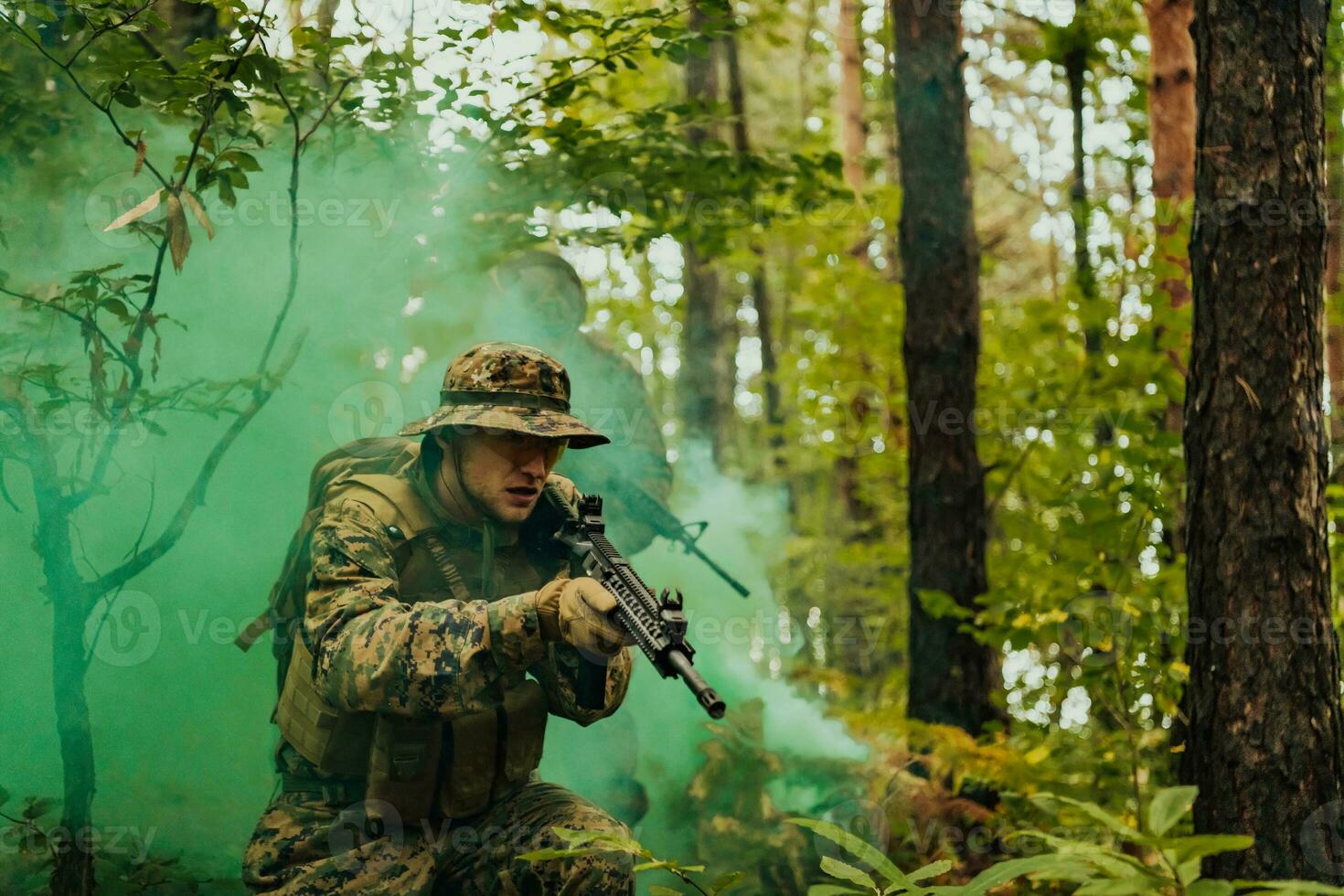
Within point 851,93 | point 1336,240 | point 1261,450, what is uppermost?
point 851,93

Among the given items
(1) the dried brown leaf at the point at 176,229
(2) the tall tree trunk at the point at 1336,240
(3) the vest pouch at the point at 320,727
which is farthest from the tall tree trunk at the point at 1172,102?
(3) the vest pouch at the point at 320,727

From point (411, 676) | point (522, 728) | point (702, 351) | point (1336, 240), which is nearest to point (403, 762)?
point (522, 728)

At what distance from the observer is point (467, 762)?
361cm

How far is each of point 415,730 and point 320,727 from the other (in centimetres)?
30

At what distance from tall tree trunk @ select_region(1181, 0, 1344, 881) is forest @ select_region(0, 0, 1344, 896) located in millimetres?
13

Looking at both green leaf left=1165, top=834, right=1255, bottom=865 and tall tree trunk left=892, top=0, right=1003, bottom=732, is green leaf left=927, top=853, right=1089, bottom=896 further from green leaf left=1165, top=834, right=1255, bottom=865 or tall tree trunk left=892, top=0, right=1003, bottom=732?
tall tree trunk left=892, top=0, right=1003, bottom=732

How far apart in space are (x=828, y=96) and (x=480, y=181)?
37.2 feet

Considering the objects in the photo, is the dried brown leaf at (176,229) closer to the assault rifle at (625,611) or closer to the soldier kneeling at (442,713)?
the soldier kneeling at (442,713)

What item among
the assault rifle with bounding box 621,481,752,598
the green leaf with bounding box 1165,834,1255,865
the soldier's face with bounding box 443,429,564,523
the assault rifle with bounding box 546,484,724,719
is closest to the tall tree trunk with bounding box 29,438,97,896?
the soldier's face with bounding box 443,429,564,523

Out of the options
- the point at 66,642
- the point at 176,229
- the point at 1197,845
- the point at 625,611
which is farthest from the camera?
the point at 66,642

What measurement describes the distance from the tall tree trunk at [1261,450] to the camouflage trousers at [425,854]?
2.13m

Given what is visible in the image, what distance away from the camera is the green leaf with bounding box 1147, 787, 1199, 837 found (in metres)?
2.04

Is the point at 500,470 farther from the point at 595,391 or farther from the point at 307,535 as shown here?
the point at 595,391

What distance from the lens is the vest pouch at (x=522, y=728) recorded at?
368 centimetres
